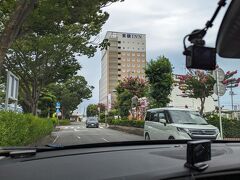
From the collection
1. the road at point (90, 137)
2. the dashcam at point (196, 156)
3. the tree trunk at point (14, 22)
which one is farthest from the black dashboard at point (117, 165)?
the road at point (90, 137)

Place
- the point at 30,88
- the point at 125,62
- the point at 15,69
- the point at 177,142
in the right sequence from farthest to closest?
the point at 125,62 < the point at 30,88 < the point at 15,69 < the point at 177,142

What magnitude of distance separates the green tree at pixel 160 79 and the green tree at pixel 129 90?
15676mm

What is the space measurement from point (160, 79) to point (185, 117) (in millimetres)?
12387

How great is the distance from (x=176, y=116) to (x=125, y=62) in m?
70.6

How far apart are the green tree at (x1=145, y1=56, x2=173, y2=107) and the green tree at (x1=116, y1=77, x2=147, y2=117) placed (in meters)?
15.7

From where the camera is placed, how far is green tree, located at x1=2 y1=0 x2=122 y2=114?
1616 centimetres

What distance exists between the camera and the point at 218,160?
79.4 inches

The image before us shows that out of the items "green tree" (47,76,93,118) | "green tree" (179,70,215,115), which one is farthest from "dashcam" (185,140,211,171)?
"green tree" (47,76,93,118)

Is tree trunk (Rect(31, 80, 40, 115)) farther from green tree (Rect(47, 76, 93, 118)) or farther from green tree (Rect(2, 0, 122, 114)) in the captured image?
green tree (Rect(47, 76, 93, 118))

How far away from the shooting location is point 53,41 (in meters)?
25.1

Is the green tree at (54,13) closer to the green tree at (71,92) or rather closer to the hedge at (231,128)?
the hedge at (231,128)

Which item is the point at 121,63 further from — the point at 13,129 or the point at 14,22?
the point at 14,22

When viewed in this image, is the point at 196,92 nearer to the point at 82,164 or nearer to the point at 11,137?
the point at 11,137

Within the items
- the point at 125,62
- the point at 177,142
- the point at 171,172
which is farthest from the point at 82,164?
the point at 125,62
